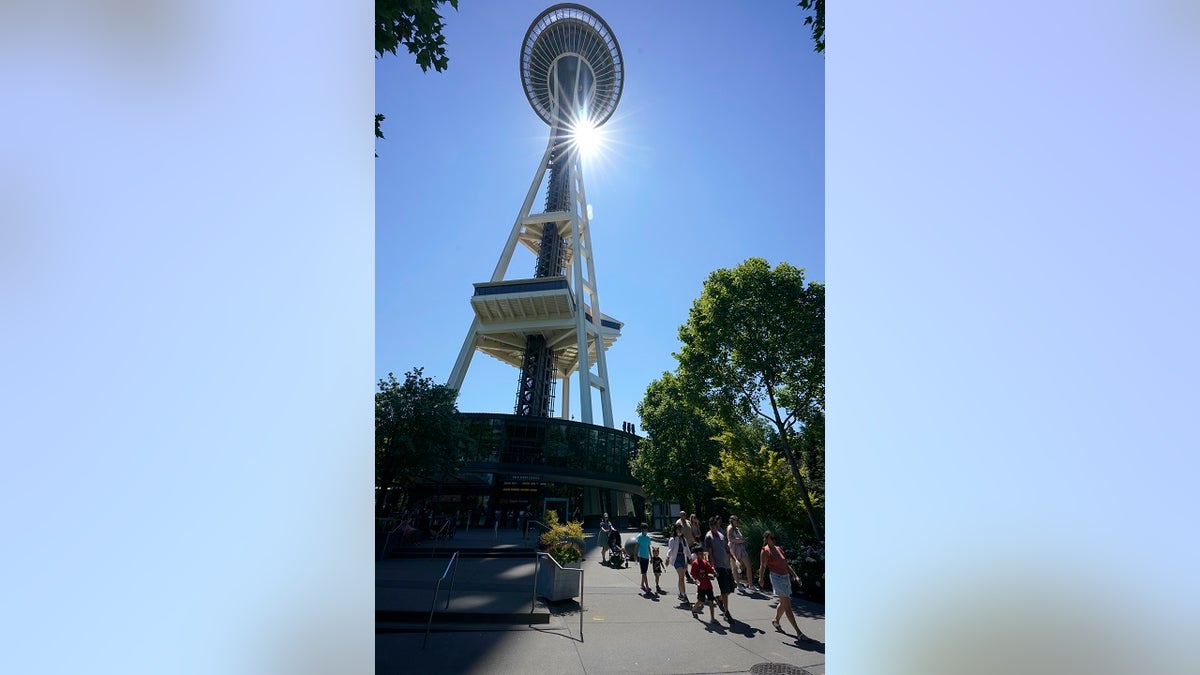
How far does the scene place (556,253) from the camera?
53938mm

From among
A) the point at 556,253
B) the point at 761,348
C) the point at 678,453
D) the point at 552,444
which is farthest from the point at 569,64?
the point at 761,348

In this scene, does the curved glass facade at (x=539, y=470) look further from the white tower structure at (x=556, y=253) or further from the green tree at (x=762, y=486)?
the green tree at (x=762, y=486)

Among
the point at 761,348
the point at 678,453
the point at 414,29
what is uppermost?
the point at 414,29

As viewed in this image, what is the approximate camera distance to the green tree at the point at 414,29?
363 cm

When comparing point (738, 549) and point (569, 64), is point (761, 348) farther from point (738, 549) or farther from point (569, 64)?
point (569, 64)

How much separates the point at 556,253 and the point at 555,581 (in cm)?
4772

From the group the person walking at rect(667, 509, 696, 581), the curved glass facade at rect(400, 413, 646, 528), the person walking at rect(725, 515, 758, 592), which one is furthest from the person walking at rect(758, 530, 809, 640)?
the curved glass facade at rect(400, 413, 646, 528)

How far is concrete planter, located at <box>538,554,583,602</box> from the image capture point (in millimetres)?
7949

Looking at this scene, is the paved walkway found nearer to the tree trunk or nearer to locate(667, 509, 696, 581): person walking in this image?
locate(667, 509, 696, 581): person walking

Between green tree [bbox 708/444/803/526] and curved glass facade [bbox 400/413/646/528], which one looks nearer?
green tree [bbox 708/444/803/526]

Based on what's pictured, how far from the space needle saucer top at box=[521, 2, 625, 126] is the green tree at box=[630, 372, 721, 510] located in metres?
39.6

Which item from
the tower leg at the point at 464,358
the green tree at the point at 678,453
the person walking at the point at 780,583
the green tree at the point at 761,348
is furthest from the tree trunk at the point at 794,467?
the tower leg at the point at 464,358
